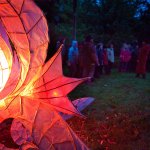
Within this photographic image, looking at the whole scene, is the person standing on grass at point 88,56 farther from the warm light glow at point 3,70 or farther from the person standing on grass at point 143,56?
the warm light glow at point 3,70

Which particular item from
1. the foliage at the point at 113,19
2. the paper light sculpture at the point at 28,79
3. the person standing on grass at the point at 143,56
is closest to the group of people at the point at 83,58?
the person standing on grass at the point at 143,56

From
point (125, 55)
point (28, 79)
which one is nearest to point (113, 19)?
point (125, 55)

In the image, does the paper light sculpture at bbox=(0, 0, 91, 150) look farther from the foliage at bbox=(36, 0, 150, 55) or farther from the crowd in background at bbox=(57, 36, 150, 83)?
the foliage at bbox=(36, 0, 150, 55)

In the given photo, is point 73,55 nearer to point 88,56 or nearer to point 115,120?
point 88,56

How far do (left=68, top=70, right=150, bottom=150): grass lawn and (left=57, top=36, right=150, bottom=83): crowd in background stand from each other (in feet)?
3.49

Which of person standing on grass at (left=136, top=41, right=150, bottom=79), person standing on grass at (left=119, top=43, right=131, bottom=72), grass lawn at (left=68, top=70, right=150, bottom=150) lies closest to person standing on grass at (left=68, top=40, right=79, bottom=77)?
grass lawn at (left=68, top=70, right=150, bottom=150)

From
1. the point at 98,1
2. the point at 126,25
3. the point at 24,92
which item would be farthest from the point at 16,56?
the point at 98,1

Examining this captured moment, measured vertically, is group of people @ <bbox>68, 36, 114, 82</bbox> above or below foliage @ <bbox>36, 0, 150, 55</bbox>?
below

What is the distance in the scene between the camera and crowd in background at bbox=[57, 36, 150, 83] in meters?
11.1

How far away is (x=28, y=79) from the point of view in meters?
3.60

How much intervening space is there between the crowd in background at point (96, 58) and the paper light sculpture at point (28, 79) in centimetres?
571

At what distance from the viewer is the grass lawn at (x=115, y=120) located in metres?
5.09

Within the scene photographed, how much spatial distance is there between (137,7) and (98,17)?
318 cm

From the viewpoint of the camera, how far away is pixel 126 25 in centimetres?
2381
